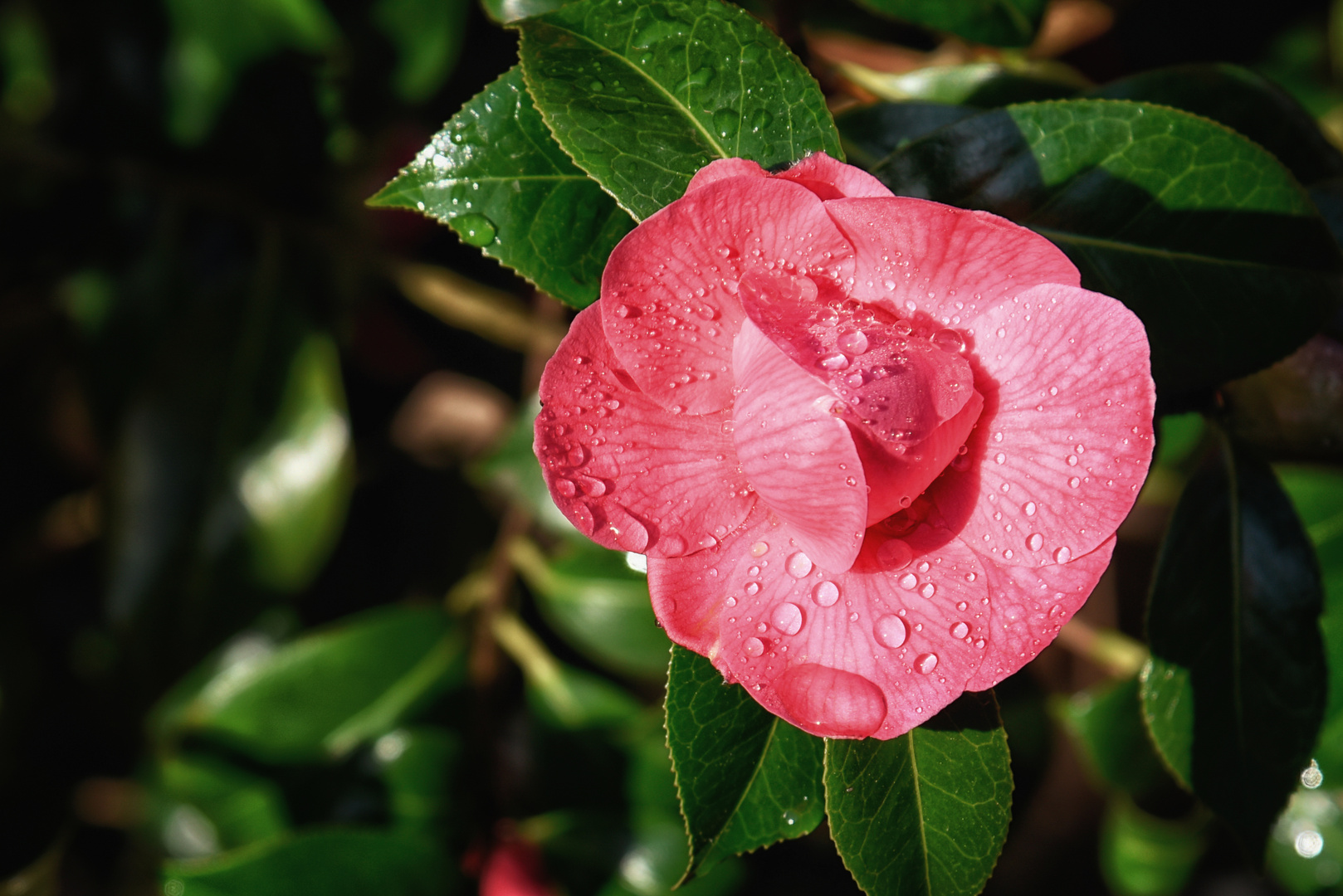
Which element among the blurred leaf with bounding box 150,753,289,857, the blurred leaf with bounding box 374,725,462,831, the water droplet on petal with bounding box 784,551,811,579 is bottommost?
the blurred leaf with bounding box 150,753,289,857

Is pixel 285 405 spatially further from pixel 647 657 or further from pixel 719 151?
pixel 719 151

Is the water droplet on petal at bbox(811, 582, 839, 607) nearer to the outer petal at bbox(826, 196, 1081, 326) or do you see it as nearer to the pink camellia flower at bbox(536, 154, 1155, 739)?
the pink camellia flower at bbox(536, 154, 1155, 739)

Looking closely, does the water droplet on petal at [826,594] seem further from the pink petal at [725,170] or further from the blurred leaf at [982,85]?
the blurred leaf at [982,85]

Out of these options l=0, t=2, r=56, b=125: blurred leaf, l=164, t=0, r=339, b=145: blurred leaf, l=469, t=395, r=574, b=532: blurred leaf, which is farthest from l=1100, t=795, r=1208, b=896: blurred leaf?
l=0, t=2, r=56, b=125: blurred leaf

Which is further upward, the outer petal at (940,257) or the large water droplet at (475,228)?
the outer petal at (940,257)

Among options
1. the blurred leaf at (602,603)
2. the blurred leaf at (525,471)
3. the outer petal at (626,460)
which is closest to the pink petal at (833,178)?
the outer petal at (626,460)

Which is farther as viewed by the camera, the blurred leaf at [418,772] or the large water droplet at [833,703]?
the blurred leaf at [418,772]
